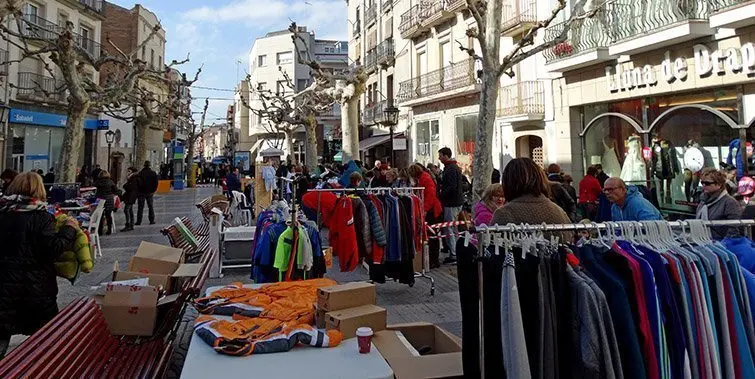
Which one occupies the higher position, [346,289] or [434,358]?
[346,289]

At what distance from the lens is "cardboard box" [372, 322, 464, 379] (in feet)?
8.30

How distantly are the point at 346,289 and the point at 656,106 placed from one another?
1166 cm

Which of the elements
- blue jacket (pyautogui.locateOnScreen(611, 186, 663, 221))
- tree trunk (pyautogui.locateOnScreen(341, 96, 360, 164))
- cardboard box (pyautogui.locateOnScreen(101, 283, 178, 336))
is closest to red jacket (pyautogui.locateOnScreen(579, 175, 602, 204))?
blue jacket (pyautogui.locateOnScreen(611, 186, 663, 221))

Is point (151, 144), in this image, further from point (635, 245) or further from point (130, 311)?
point (635, 245)

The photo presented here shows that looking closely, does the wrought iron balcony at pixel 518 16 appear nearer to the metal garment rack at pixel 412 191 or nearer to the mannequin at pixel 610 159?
the mannequin at pixel 610 159

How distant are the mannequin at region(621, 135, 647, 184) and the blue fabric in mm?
11389

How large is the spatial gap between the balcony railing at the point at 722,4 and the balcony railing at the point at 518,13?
6.77 m

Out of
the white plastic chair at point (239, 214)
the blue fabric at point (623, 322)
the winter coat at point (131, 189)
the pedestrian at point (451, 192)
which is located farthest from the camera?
the winter coat at point (131, 189)

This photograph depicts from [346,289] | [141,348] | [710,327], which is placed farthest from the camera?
[141,348]

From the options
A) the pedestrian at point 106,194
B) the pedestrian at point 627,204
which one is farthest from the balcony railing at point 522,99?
the pedestrian at point 106,194

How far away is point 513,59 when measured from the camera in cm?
1052

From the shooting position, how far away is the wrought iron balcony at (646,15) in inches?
397

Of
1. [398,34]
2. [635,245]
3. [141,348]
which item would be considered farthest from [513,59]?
[398,34]

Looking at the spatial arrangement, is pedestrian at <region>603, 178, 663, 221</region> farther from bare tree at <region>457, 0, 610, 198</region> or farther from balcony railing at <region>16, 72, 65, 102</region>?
balcony railing at <region>16, 72, 65, 102</region>
